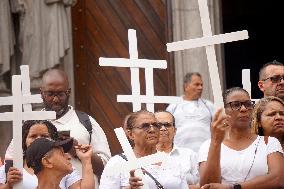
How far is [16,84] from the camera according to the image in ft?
23.1

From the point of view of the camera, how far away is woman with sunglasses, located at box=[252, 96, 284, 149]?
262 inches

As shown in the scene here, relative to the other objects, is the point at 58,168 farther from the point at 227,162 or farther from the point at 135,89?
the point at 135,89

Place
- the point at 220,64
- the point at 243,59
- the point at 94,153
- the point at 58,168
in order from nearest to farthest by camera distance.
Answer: the point at 58,168 → the point at 94,153 → the point at 220,64 → the point at 243,59

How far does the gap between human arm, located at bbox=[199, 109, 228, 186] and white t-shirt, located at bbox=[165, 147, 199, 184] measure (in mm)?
1263

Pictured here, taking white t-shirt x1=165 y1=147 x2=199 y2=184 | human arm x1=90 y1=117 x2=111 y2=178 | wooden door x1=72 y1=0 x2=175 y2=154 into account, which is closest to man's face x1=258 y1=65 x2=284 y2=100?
white t-shirt x1=165 y1=147 x2=199 y2=184

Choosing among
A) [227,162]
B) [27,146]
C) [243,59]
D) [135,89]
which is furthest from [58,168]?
[243,59]

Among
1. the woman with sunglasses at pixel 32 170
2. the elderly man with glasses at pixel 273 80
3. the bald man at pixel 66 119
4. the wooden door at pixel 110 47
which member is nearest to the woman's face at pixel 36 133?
the woman with sunglasses at pixel 32 170

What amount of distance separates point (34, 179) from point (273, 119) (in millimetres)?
1754

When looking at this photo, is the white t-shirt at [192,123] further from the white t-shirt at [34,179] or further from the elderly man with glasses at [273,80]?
the white t-shirt at [34,179]

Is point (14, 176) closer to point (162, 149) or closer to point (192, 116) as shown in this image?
point (162, 149)

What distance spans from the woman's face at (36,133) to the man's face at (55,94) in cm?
68

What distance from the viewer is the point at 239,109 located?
6.66 m

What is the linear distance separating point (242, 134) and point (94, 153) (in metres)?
1.49

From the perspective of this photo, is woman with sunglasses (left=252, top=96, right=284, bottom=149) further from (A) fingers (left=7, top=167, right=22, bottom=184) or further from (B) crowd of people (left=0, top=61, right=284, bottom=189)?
(A) fingers (left=7, top=167, right=22, bottom=184)
